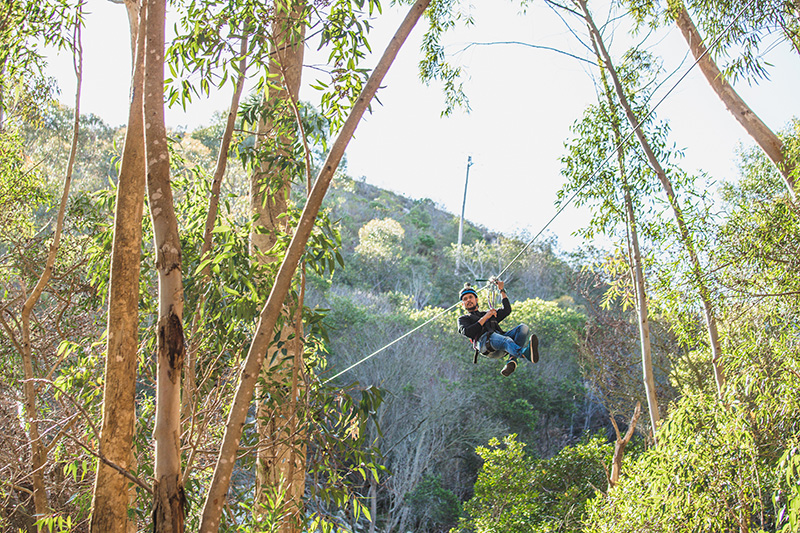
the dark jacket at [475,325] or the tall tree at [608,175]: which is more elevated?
the tall tree at [608,175]

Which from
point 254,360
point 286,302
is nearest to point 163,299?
point 254,360

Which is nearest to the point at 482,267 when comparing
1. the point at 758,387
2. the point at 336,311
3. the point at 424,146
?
the point at 424,146

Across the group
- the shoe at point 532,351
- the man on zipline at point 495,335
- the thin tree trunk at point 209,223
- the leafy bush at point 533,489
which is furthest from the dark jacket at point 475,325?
the leafy bush at point 533,489

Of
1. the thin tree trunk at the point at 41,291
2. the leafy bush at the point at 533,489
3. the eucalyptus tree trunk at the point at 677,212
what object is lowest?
the leafy bush at the point at 533,489

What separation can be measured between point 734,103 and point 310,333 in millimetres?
4294

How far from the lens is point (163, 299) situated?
1864 millimetres

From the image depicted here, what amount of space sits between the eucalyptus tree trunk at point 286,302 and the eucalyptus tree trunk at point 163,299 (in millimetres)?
442

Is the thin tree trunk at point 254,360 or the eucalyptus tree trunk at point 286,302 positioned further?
the eucalyptus tree trunk at point 286,302

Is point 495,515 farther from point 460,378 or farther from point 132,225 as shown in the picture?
point 132,225

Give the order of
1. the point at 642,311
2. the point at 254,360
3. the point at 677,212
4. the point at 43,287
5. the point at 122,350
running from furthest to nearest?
the point at 642,311 < the point at 677,212 < the point at 43,287 < the point at 122,350 < the point at 254,360

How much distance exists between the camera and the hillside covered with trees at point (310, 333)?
224 cm

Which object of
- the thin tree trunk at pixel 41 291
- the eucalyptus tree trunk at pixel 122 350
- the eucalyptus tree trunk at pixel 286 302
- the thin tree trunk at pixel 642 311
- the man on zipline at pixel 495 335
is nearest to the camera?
the eucalyptus tree trunk at pixel 122 350

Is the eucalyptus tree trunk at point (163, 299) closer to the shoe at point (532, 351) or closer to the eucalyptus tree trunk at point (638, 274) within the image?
the shoe at point (532, 351)

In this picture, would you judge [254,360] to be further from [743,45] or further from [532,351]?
[743,45]
